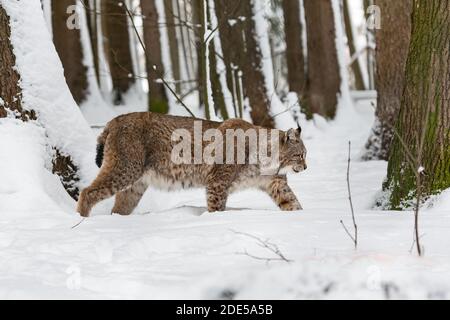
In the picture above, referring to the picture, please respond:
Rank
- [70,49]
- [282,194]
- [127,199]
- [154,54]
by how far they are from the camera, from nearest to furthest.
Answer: [282,194]
[127,199]
[70,49]
[154,54]

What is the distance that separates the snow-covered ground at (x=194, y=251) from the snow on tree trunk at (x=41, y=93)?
0.70 feet

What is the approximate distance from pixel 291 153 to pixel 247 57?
6269 mm

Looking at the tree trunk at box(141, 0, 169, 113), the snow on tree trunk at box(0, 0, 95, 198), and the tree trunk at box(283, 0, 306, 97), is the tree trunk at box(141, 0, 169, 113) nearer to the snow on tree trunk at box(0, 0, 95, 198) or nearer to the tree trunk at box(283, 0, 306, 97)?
the tree trunk at box(283, 0, 306, 97)

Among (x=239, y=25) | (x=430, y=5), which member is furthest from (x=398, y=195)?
(x=239, y=25)

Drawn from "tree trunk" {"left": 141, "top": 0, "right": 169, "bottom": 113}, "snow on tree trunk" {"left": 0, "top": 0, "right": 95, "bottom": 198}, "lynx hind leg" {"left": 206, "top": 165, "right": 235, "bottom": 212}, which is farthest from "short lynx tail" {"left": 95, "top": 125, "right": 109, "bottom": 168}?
"tree trunk" {"left": 141, "top": 0, "right": 169, "bottom": 113}

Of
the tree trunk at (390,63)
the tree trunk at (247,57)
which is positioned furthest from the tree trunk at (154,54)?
the tree trunk at (390,63)

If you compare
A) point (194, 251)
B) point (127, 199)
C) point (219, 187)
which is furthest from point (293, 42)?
point (194, 251)

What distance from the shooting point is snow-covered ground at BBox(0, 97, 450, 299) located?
3660 millimetres

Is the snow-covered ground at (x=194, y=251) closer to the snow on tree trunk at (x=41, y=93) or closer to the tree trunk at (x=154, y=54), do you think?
the snow on tree trunk at (x=41, y=93)

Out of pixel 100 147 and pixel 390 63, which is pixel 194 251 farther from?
pixel 390 63

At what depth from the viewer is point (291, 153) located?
7.01 m

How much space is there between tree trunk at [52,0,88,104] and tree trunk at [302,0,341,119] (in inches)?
191

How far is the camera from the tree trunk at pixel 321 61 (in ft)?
50.3
